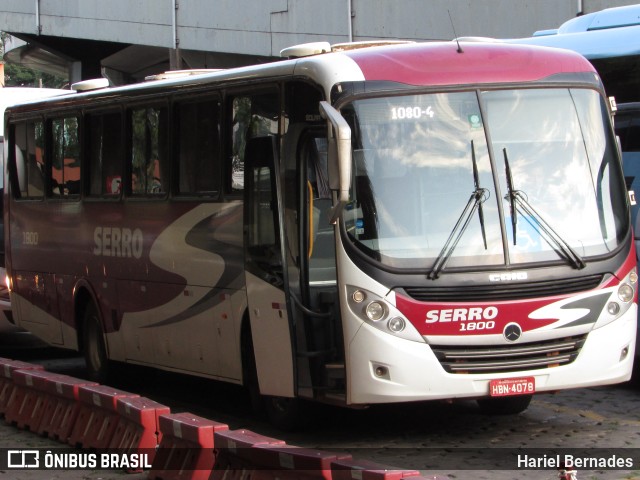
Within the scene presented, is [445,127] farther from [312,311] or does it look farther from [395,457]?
[395,457]

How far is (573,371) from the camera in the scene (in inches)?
384

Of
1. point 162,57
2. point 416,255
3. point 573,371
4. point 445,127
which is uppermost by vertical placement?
point 162,57

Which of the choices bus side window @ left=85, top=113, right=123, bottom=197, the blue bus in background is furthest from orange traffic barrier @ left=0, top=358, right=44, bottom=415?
the blue bus in background

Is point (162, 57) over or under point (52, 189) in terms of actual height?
over

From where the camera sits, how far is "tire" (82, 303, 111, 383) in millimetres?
14633

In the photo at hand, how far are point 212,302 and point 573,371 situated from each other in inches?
141

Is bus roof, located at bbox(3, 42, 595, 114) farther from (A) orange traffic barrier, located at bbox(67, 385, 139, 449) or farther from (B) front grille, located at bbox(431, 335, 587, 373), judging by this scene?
(A) orange traffic barrier, located at bbox(67, 385, 139, 449)

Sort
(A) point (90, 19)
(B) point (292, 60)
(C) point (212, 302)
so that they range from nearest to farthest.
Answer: (B) point (292, 60) < (C) point (212, 302) < (A) point (90, 19)

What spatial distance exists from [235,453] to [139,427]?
1474 mm

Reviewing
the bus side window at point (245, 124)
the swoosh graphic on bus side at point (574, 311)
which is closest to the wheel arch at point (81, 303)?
the bus side window at point (245, 124)

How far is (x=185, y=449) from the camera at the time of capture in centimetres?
883

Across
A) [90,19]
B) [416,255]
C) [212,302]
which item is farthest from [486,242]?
[90,19]

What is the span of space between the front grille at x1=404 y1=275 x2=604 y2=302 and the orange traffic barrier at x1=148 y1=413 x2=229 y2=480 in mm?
1789

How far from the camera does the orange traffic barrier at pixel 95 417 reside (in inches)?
396
